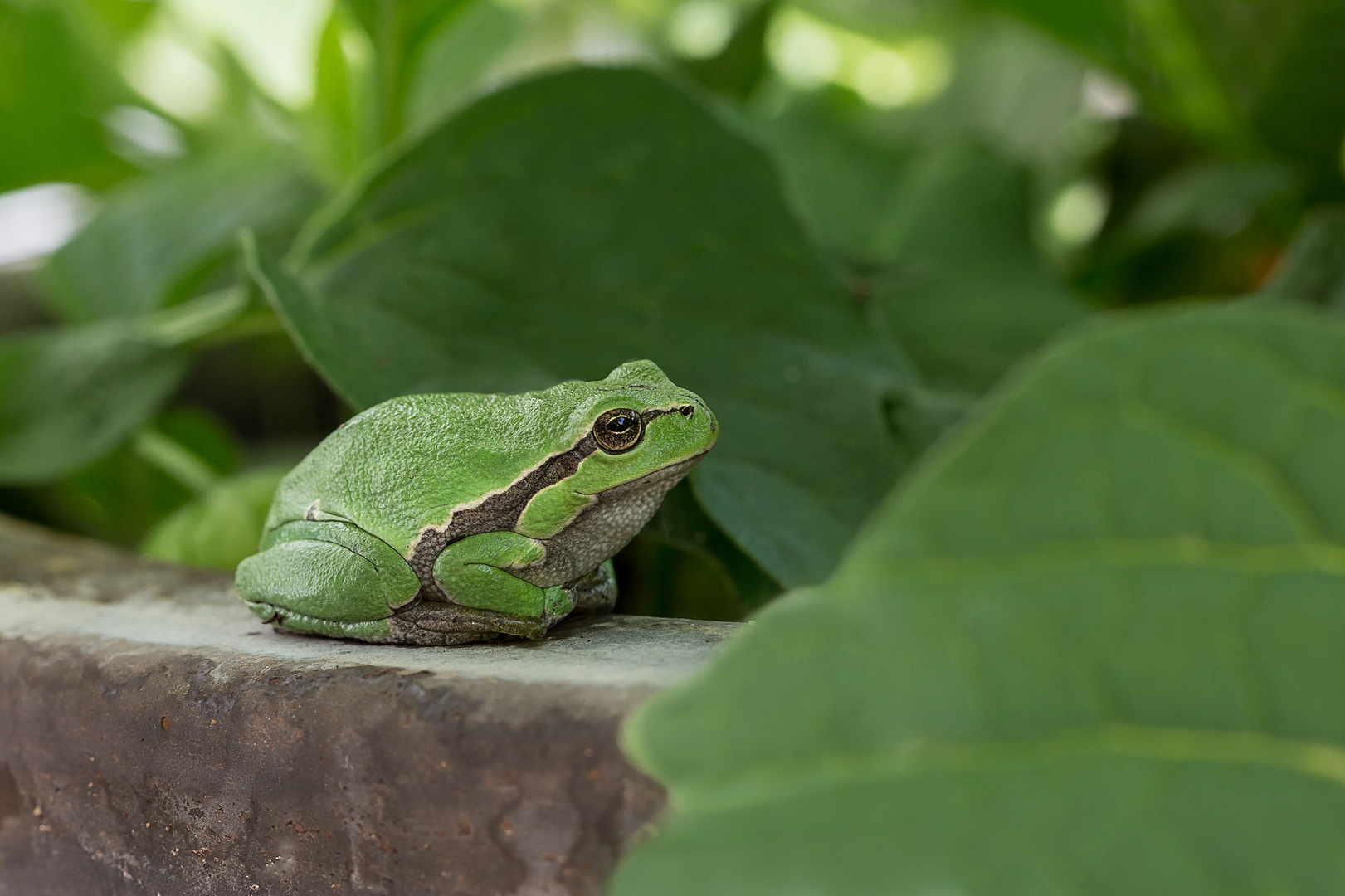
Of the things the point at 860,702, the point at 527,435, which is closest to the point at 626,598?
the point at 527,435

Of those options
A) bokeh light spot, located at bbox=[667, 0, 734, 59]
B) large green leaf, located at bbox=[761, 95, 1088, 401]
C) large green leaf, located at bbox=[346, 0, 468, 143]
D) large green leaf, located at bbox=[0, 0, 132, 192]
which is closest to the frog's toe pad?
large green leaf, located at bbox=[346, 0, 468, 143]

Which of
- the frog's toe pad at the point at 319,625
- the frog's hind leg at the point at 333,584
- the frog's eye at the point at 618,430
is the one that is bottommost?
the frog's toe pad at the point at 319,625

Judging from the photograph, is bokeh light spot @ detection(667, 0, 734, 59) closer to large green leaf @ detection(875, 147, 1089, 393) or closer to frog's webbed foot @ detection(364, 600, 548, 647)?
large green leaf @ detection(875, 147, 1089, 393)

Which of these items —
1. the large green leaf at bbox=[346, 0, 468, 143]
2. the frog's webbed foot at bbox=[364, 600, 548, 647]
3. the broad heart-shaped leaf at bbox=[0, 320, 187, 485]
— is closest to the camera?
the frog's webbed foot at bbox=[364, 600, 548, 647]

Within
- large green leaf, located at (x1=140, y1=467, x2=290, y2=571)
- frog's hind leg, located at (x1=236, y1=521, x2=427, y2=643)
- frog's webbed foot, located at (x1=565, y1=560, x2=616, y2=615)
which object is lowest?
large green leaf, located at (x1=140, y1=467, x2=290, y2=571)

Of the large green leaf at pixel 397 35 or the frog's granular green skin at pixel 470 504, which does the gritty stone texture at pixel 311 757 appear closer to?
the frog's granular green skin at pixel 470 504

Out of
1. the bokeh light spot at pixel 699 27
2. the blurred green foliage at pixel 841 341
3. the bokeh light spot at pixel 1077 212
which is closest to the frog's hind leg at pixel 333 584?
the blurred green foliage at pixel 841 341
